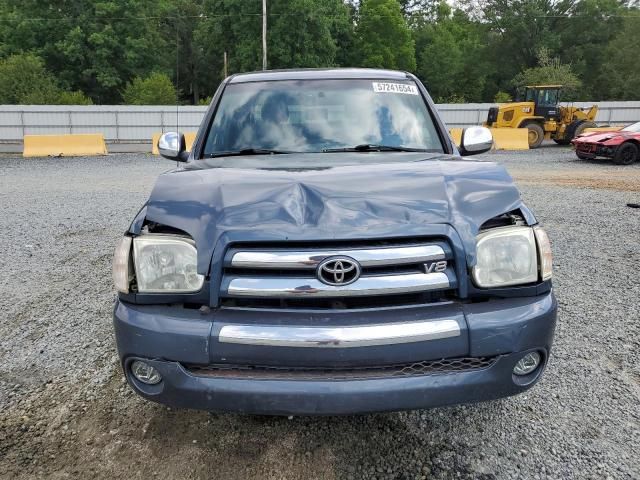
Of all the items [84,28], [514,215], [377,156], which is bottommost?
[514,215]

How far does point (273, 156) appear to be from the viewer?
298 centimetres

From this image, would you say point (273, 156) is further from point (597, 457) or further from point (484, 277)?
point (597, 457)

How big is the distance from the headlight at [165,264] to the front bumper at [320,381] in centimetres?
9

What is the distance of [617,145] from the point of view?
49.2ft

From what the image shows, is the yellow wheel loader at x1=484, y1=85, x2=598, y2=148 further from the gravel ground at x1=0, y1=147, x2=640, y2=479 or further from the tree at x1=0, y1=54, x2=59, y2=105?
the tree at x1=0, y1=54, x2=59, y2=105

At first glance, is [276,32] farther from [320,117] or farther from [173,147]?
[320,117]

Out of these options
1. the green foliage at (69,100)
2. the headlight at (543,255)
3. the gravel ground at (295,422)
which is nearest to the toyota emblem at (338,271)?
the headlight at (543,255)

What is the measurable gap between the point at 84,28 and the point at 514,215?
51.1 metres

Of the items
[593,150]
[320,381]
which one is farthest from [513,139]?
[320,381]

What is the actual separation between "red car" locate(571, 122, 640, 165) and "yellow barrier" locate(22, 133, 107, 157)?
1686cm

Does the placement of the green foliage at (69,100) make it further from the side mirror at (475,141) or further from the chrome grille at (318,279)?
the chrome grille at (318,279)

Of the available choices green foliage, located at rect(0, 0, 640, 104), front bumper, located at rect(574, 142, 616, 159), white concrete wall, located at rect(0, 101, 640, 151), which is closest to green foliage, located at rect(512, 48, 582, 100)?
green foliage, located at rect(0, 0, 640, 104)

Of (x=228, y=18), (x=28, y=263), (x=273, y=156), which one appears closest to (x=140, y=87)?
(x=228, y=18)

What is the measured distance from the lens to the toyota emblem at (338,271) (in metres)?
1.93
